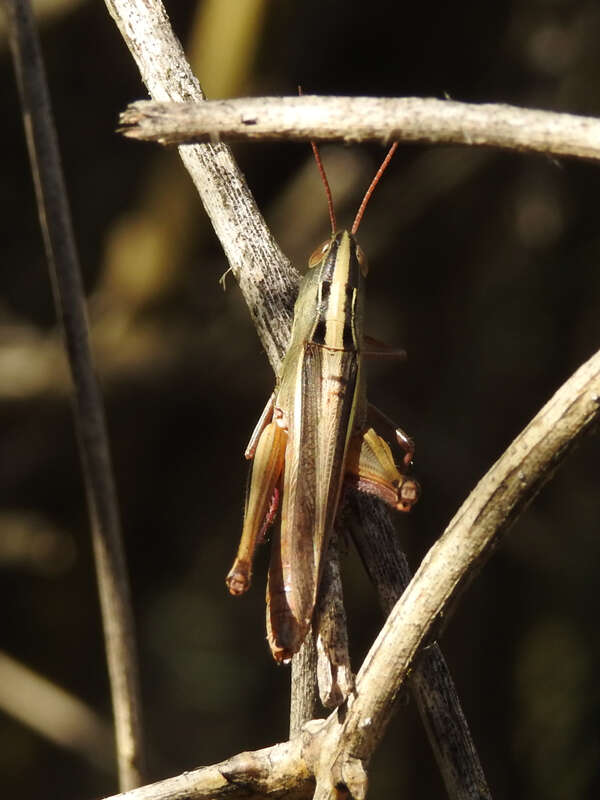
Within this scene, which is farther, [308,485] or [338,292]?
[338,292]

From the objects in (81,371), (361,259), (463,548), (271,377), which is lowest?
(463,548)

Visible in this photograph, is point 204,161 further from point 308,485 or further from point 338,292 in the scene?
point 308,485

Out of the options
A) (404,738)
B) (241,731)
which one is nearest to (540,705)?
(404,738)

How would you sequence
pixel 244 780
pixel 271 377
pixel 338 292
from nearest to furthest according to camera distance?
pixel 244 780, pixel 338 292, pixel 271 377

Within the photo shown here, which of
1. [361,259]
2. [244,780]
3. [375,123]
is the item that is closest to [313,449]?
[361,259]

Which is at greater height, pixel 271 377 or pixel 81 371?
pixel 271 377

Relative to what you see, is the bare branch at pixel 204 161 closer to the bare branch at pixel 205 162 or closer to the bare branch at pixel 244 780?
the bare branch at pixel 205 162
